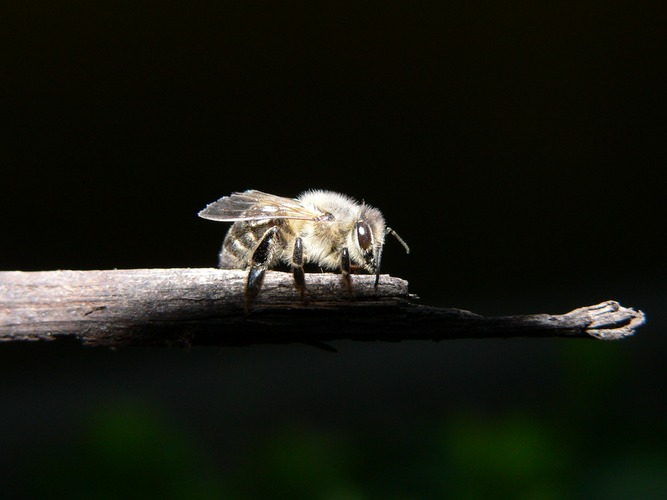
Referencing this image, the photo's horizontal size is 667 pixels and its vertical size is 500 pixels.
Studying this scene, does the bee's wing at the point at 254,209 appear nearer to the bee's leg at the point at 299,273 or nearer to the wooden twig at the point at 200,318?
the bee's leg at the point at 299,273

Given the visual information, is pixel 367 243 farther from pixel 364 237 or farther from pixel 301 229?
pixel 301 229

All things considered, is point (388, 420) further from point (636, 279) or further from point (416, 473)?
point (636, 279)

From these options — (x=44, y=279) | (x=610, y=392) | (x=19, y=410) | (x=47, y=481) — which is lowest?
(x=19, y=410)

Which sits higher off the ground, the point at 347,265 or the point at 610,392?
the point at 347,265

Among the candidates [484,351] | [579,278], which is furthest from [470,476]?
[579,278]

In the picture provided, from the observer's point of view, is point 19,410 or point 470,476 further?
point 19,410
